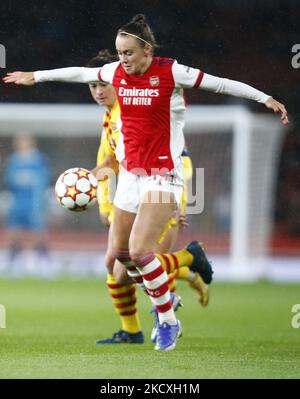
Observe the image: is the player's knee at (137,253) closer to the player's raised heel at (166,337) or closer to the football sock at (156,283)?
the football sock at (156,283)

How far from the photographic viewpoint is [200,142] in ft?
50.0

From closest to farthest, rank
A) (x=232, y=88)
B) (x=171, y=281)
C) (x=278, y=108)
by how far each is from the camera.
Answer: (x=278, y=108) → (x=232, y=88) → (x=171, y=281)

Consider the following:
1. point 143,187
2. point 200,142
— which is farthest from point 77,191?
point 200,142

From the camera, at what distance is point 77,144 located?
15.6m

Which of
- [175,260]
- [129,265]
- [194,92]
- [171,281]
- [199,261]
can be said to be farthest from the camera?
[194,92]

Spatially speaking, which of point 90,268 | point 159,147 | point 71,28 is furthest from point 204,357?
point 71,28

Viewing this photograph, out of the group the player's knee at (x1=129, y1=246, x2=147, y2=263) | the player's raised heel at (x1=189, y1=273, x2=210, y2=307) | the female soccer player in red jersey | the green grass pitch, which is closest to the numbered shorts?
the female soccer player in red jersey

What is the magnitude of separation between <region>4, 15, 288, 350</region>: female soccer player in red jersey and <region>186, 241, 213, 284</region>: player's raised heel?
3.43 ft

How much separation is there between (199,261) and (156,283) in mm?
1354

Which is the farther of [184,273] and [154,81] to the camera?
[184,273]

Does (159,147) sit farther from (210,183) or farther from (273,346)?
(210,183)

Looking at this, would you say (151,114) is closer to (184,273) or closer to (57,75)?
(57,75)

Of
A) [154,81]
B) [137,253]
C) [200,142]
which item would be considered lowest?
[137,253]

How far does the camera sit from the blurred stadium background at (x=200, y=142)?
1196cm
